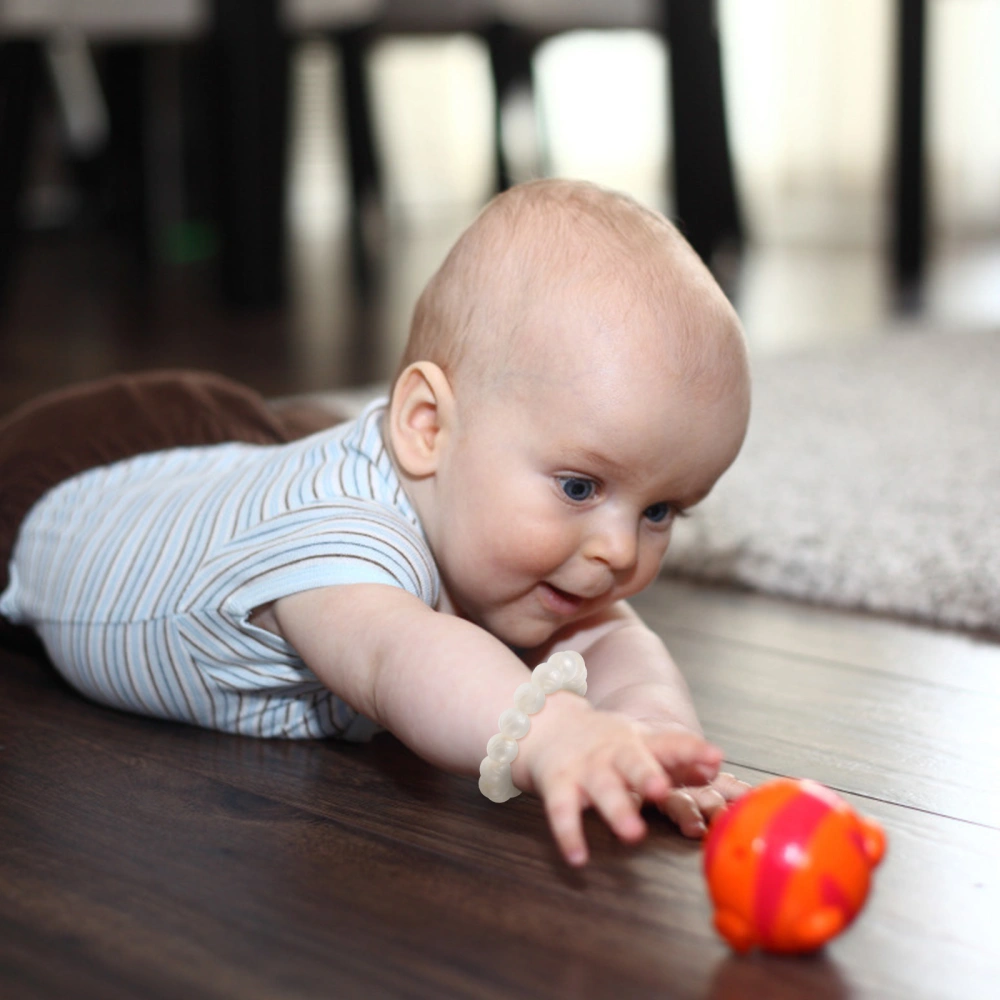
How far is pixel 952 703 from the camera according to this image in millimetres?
792

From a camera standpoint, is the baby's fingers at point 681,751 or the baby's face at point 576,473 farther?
the baby's face at point 576,473

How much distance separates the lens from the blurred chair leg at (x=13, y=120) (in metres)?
2.34

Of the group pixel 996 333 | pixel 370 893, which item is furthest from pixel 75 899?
pixel 996 333

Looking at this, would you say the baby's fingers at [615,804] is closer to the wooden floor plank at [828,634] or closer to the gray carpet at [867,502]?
the wooden floor plank at [828,634]

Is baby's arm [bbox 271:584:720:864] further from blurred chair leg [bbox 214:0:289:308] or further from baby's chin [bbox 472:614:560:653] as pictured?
blurred chair leg [bbox 214:0:289:308]

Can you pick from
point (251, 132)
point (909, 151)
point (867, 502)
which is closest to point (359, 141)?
point (251, 132)

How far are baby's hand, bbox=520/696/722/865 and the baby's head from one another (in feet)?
0.45

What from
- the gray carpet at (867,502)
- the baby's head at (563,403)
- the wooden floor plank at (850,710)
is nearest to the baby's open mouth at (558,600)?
the baby's head at (563,403)

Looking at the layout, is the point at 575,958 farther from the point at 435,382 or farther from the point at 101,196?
the point at 101,196

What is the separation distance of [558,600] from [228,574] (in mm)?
170

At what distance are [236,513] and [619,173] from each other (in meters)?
3.98

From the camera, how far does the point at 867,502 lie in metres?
1.19

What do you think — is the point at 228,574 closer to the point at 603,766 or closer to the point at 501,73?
the point at 603,766

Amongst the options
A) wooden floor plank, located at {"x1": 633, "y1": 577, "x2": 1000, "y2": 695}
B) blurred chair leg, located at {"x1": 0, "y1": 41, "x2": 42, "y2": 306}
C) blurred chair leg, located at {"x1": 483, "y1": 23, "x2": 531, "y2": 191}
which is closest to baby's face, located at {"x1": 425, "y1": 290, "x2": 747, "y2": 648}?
wooden floor plank, located at {"x1": 633, "y1": 577, "x2": 1000, "y2": 695}
